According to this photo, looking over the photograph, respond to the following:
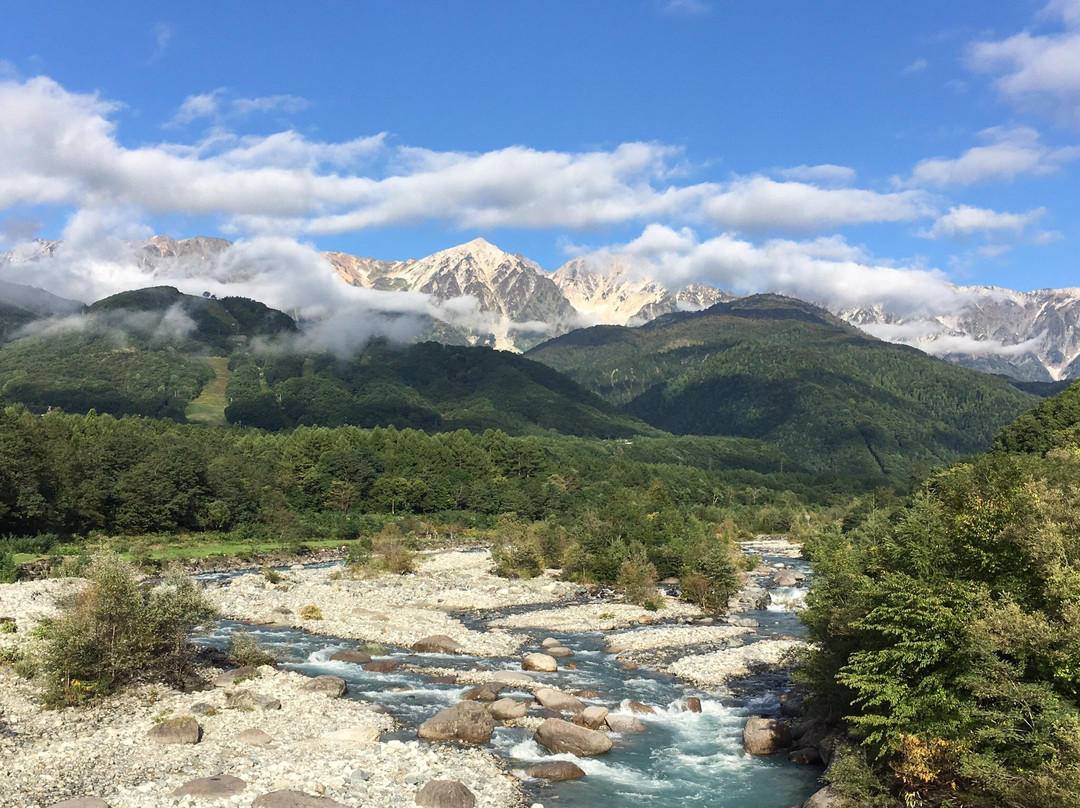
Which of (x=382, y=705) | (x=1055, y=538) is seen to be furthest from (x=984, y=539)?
(x=382, y=705)

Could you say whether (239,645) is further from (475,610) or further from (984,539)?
(984,539)

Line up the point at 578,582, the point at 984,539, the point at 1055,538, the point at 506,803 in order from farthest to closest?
1. the point at 578,582
2. the point at 506,803
3. the point at 984,539
4. the point at 1055,538

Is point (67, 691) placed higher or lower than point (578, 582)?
higher

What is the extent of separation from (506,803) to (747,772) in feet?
37.4

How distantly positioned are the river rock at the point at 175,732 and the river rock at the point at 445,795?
1074 centimetres

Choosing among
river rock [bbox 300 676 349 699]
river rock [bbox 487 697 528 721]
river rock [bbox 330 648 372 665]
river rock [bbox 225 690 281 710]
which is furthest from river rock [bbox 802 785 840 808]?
river rock [bbox 330 648 372 665]

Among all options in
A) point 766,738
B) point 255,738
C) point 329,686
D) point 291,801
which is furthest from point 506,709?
point 291,801

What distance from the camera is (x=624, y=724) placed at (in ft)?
123

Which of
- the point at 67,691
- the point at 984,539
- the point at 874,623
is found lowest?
the point at 67,691

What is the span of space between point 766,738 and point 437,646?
24.8 m

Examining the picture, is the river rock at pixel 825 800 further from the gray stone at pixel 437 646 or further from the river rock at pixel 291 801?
the gray stone at pixel 437 646

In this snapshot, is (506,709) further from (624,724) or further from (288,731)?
(288,731)

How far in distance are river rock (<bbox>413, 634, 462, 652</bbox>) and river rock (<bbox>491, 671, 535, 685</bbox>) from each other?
7.81 m

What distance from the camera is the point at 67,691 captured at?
113 feet
